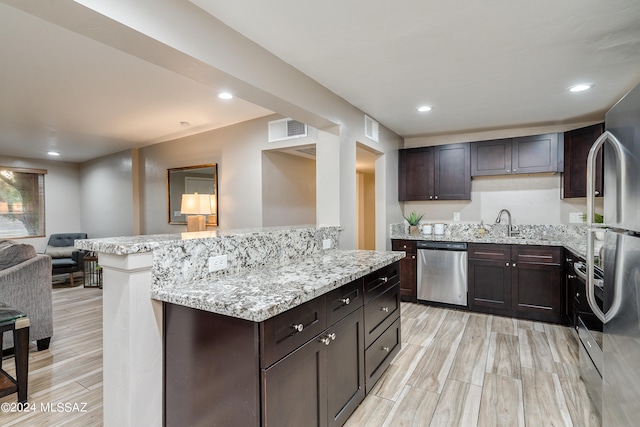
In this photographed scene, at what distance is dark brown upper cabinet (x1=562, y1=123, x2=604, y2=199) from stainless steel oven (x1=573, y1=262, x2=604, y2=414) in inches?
59.7

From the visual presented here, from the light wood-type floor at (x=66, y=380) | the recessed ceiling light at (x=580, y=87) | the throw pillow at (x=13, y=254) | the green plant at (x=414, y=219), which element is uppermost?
the recessed ceiling light at (x=580, y=87)

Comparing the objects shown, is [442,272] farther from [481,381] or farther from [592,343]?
[592,343]

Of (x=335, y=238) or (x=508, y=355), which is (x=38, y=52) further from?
(x=508, y=355)

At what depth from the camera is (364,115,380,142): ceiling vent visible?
11.4ft

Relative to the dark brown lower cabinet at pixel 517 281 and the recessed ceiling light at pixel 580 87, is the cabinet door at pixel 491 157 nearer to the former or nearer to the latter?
the dark brown lower cabinet at pixel 517 281

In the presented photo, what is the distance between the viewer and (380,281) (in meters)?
2.17

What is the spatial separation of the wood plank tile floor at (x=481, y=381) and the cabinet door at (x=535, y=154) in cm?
181

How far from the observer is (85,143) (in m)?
5.10

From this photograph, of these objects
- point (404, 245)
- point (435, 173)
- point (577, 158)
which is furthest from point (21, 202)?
point (577, 158)

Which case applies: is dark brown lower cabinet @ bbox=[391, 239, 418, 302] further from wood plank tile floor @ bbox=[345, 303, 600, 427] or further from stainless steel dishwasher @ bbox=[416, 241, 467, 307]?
wood plank tile floor @ bbox=[345, 303, 600, 427]

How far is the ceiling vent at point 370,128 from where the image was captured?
11.4 feet

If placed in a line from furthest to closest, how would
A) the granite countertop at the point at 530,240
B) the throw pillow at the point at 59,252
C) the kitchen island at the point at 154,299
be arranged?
1. the throw pillow at the point at 59,252
2. the granite countertop at the point at 530,240
3. the kitchen island at the point at 154,299

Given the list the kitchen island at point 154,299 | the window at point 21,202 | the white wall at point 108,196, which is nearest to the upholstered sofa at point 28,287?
the kitchen island at point 154,299

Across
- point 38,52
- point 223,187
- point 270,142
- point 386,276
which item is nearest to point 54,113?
point 38,52
